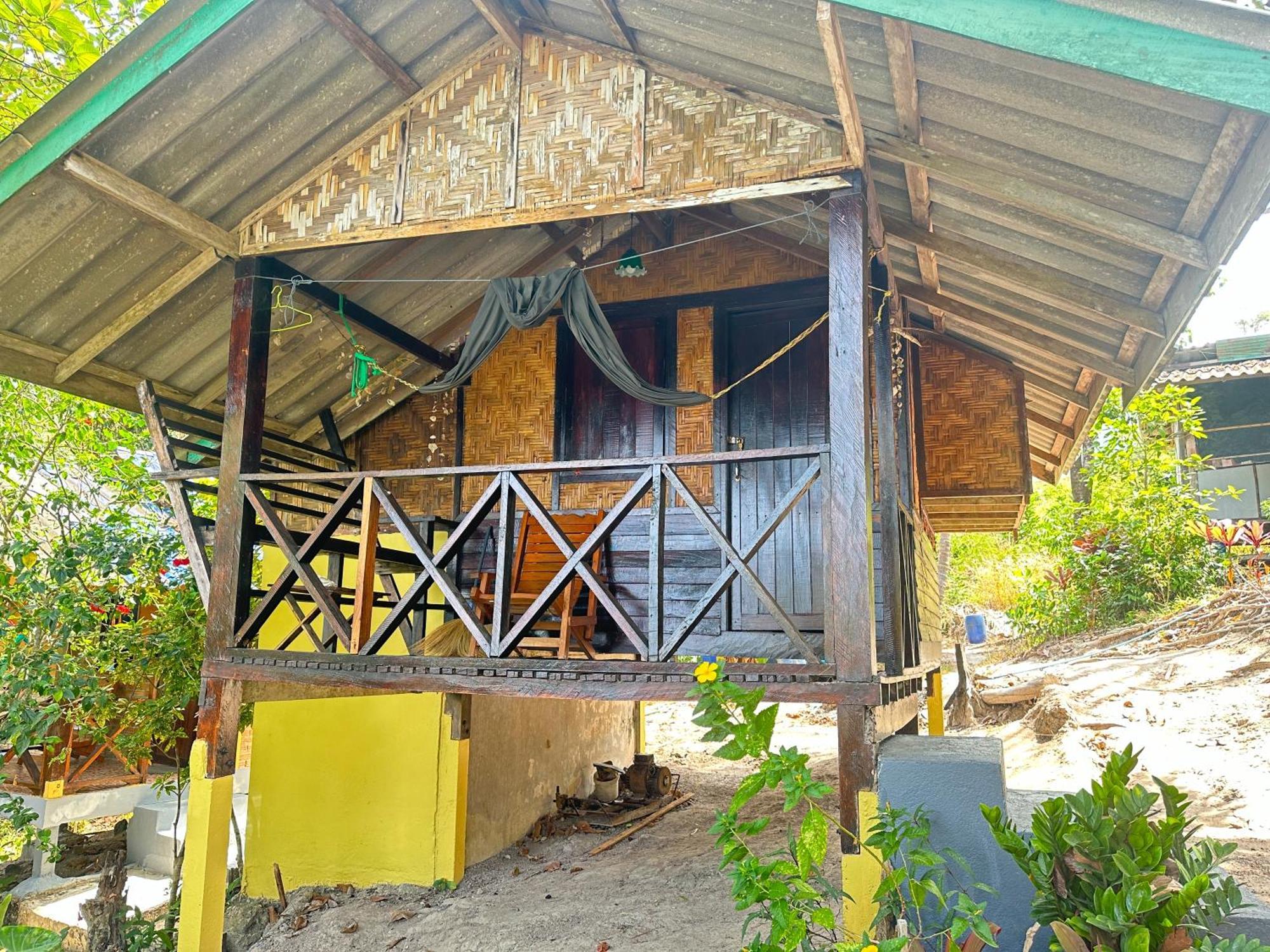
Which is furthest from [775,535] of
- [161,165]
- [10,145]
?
[10,145]

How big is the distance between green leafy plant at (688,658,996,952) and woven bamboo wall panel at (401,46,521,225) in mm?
2509

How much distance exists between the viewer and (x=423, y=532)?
5723 millimetres

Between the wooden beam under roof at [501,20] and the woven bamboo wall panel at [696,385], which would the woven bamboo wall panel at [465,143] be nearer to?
the wooden beam under roof at [501,20]

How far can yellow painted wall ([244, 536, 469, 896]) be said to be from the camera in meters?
6.21

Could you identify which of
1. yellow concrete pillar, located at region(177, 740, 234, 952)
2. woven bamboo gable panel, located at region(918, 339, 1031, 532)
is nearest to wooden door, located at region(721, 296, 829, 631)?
woven bamboo gable panel, located at region(918, 339, 1031, 532)

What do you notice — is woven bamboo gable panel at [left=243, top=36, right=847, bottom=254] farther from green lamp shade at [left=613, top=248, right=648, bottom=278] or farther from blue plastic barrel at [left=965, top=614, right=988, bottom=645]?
blue plastic barrel at [left=965, top=614, right=988, bottom=645]

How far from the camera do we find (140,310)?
459cm

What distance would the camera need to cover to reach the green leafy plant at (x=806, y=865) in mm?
2461

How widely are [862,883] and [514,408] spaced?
3965 millimetres

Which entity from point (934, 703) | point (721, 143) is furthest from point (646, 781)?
point (721, 143)

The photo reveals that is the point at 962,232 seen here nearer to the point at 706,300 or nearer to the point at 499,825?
the point at 706,300

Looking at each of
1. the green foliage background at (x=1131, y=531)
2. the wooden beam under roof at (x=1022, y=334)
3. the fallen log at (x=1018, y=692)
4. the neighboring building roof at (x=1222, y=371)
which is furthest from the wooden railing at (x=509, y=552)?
the neighboring building roof at (x=1222, y=371)

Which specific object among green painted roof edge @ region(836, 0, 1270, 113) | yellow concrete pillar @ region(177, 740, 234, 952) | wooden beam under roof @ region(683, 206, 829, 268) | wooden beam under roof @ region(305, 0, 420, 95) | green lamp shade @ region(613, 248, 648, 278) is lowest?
yellow concrete pillar @ region(177, 740, 234, 952)

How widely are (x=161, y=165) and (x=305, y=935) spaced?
4566 mm
